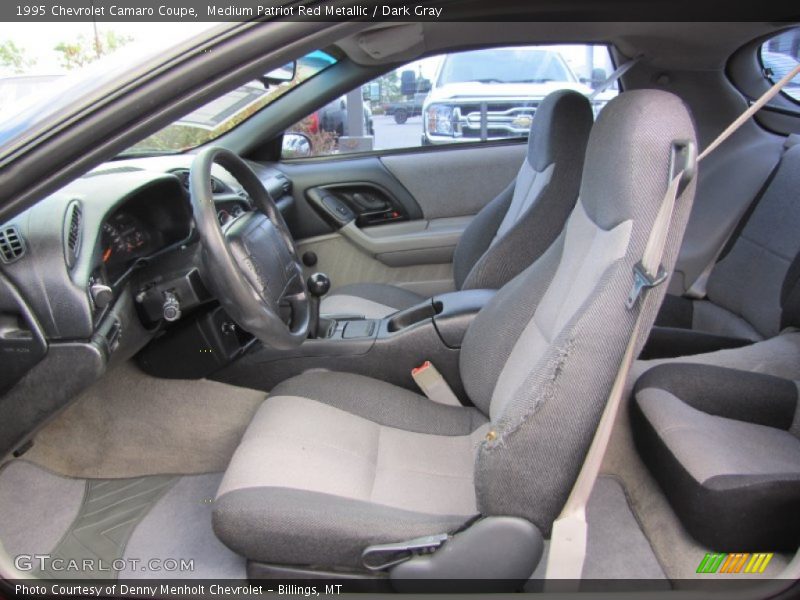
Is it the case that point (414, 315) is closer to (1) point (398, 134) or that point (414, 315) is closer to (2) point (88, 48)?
(2) point (88, 48)

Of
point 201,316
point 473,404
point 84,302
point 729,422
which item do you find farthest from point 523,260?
point 84,302

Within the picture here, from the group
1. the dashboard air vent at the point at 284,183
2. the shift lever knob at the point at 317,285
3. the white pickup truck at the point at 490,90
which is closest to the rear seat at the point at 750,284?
the white pickup truck at the point at 490,90

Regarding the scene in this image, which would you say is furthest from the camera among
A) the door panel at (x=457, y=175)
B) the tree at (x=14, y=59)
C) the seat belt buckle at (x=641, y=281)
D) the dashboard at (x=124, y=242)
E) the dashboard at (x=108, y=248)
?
the door panel at (x=457, y=175)

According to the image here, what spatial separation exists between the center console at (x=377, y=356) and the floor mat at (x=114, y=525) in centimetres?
29

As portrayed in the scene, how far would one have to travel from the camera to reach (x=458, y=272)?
2396mm

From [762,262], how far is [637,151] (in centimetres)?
120

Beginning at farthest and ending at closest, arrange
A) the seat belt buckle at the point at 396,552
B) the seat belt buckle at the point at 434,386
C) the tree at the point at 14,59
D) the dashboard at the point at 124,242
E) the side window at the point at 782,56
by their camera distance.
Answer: the side window at the point at 782,56 < the seat belt buckle at the point at 434,386 < the tree at the point at 14,59 < the dashboard at the point at 124,242 < the seat belt buckle at the point at 396,552

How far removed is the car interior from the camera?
1.01 metres

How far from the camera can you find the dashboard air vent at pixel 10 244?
1.15m

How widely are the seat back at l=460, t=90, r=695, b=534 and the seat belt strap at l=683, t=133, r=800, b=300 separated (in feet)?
3.91

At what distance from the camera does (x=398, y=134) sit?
3.00 meters

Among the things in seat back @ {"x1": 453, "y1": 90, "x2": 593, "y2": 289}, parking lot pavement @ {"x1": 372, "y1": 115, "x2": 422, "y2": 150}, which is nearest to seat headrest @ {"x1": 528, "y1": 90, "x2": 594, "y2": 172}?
seat back @ {"x1": 453, "y1": 90, "x2": 593, "y2": 289}

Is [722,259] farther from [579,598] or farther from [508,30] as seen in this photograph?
[579,598]

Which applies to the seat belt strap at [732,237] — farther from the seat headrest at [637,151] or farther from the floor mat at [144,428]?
the floor mat at [144,428]
